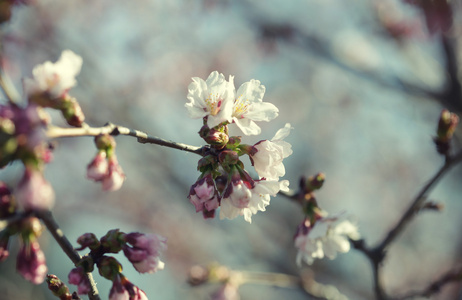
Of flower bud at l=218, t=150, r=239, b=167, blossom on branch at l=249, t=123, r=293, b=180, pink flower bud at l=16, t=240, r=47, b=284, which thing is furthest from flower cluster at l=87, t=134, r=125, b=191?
blossom on branch at l=249, t=123, r=293, b=180

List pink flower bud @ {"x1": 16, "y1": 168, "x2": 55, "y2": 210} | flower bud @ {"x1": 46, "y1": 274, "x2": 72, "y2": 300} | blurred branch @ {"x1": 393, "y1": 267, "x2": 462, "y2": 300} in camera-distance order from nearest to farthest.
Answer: pink flower bud @ {"x1": 16, "y1": 168, "x2": 55, "y2": 210}, flower bud @ {"x1": 46, "y1": 274, "x2": 72, "y2": 300}, blurred branch @ {"x1": 393, "y1": 267, "x2": 462, "y2": 300}

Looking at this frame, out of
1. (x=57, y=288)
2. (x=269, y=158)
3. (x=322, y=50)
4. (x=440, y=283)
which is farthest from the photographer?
(x=322, y=50)

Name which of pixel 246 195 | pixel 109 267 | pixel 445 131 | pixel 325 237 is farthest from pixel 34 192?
pixel 445 131

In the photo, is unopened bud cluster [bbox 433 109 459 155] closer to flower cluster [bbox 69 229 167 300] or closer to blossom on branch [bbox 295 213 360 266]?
blossom on branch [bbox 295 213 360 266]

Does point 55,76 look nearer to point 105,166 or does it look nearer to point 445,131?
point 105,166

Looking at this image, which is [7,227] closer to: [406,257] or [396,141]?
[396,141]

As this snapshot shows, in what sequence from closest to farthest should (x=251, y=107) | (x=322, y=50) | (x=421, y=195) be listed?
(x=251, y=107)
(x=421, y=195)
(x=322, y=50)

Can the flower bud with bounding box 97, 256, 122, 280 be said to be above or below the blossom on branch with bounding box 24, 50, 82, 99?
below
